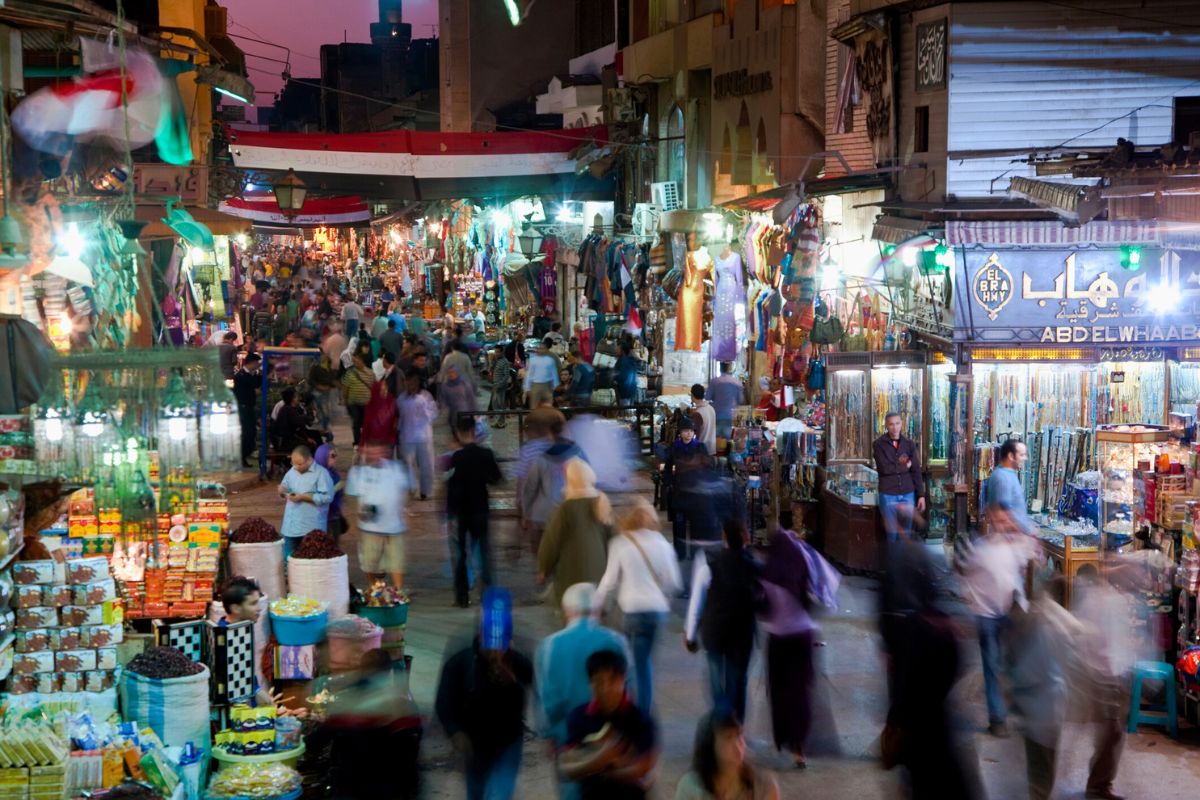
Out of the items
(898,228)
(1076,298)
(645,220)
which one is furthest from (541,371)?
(1076,298)

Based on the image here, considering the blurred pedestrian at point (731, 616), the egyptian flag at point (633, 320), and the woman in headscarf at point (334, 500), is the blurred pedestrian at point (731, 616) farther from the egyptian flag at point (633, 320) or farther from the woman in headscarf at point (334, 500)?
the egyptian flag at point (633, 320)

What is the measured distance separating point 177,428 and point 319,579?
309cm

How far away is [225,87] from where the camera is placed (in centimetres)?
1505

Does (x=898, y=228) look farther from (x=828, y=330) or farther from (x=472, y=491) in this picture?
(x=472, y=491)

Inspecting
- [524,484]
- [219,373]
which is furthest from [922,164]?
[219,373]

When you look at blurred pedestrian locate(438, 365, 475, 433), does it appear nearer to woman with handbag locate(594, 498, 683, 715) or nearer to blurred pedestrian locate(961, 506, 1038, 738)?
woman with handbag locate(594, 498, 683, 715)

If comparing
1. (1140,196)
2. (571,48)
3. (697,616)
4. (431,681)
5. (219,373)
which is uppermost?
(571,48)

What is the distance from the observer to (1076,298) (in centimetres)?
1448

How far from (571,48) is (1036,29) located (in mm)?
29034

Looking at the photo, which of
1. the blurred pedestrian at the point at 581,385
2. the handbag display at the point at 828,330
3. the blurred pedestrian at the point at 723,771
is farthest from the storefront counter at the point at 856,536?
the blurred pedestrian at the point at 723,771

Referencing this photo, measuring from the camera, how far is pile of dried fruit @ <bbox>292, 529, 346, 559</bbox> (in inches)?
423

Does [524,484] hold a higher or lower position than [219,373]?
lower

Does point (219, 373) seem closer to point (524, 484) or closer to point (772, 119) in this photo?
point (524, 484)

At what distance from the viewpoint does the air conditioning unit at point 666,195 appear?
2358cm
